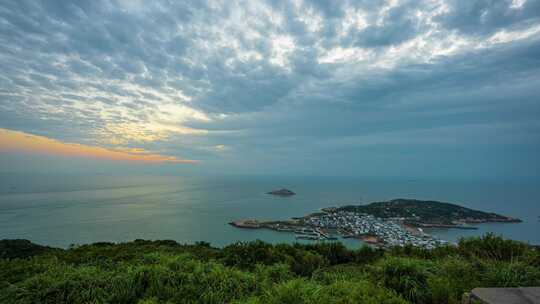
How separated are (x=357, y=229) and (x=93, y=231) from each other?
39.3 m

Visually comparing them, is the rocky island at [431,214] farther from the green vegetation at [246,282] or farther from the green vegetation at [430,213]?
the green vegetation at [246,282]

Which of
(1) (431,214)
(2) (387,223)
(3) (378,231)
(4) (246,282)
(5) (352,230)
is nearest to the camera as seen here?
(4) (246,282)

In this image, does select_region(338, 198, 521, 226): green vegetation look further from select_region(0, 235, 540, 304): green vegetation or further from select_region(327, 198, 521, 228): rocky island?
select_region(0, 235, 540, 304): green vegetation

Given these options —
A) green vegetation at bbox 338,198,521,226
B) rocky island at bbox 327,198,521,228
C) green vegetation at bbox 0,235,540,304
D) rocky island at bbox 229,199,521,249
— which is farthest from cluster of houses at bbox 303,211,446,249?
green vegetation at bbox 0,235,540,304

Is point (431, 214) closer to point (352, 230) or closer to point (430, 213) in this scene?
point (430, 213)

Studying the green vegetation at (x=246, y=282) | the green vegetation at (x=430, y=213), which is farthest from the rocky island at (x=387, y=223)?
the green vegetation at (x=246, y=282)

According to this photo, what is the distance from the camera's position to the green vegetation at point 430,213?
4134 centimetres

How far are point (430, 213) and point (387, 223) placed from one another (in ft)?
47.9

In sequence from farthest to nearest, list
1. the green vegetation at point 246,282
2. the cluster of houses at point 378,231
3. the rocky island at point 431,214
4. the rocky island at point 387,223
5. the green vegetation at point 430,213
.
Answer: the green vegetation at point 430,213 < the rocky island at point 431,214 < the rocky island at point 387,223 < the cluster of houses at point 378,231 < the green vegetation at point 246,282

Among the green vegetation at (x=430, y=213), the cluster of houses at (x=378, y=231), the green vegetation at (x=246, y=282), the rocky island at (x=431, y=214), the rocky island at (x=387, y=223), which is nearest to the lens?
the green vegetation at (x=246, y=282)

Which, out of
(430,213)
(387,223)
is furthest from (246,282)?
(430,213)

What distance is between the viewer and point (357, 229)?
33.0 m

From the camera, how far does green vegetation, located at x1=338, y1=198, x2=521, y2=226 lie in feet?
136

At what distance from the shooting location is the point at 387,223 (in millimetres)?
37812
